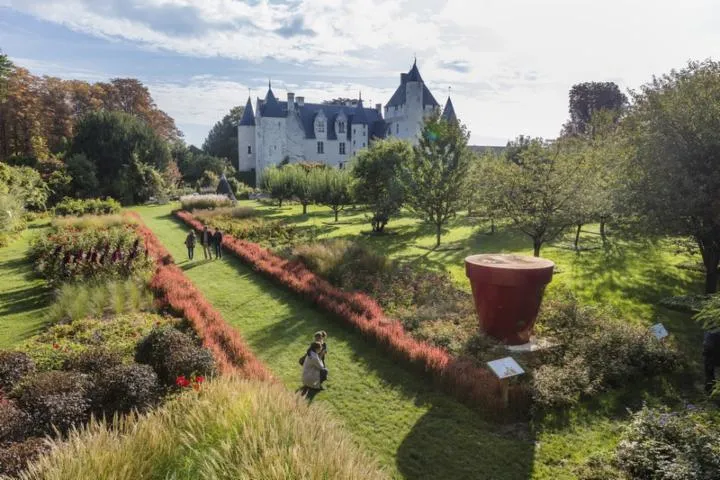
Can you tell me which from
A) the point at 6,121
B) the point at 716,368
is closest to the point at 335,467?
the point at 716,368

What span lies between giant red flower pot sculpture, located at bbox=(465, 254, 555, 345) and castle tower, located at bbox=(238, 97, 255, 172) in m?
62.8

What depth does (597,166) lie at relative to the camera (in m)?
18.9

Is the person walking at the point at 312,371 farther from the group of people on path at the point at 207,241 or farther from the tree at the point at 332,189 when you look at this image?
the tree at the point at 332,189

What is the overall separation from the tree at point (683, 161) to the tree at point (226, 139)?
2737 inches

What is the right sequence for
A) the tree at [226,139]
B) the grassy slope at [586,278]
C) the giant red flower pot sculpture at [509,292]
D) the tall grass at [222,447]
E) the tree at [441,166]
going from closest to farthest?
the tall grass at [222,447] → the grassy slope at [586,278] → the giant red flower pot sculpture at [509,292] → the tree at [441,166] → the tree at [226,139]

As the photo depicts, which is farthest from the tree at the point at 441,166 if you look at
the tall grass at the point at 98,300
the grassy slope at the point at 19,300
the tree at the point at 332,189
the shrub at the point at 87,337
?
the grassy slope at the point at 19,300

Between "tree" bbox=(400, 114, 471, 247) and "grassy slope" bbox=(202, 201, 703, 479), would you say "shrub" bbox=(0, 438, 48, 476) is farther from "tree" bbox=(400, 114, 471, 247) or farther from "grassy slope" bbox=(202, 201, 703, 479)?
"tree" bbox=(400, 114, 471, 247)

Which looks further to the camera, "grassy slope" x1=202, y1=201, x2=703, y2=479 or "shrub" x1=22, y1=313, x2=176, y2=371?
"shrub" x1=22, y1=313, x2=176, y2=371

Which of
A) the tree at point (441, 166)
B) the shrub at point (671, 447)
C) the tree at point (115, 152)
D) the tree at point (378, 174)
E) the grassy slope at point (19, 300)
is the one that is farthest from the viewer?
the tree at point (115, 152)

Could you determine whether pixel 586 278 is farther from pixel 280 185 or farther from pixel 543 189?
pixel 280 185

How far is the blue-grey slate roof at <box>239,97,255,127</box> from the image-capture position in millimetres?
67750

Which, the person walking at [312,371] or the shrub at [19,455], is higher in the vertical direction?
the shrub at [19,455]

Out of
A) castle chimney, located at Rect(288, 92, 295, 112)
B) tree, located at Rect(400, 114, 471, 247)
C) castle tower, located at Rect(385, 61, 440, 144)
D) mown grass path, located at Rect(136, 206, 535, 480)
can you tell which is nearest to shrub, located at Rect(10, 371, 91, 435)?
mown grass path, located at Rect(136, 206, 535, 480)

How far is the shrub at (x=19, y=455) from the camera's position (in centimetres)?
496
